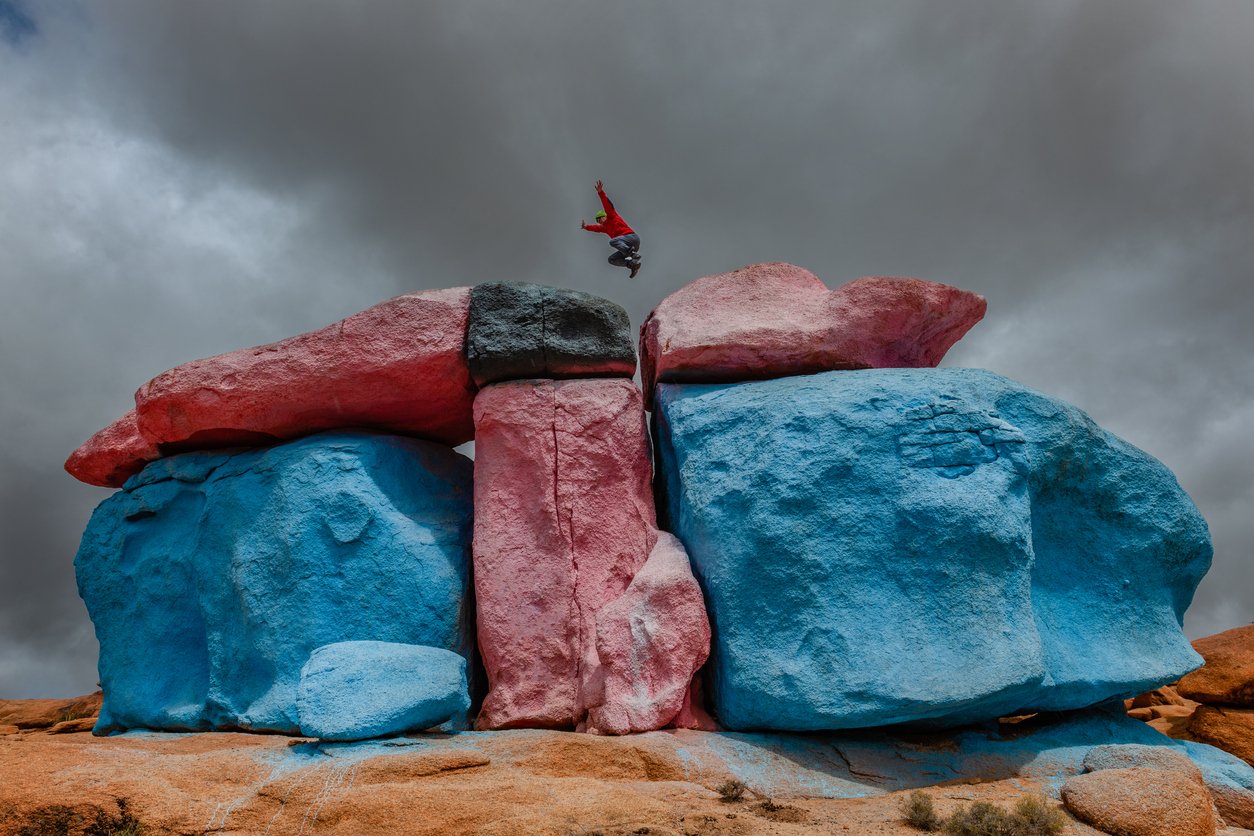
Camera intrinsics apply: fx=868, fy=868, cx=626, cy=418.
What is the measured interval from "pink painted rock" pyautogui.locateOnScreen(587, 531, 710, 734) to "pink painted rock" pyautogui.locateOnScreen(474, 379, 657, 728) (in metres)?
0.37

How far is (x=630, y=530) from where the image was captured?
22.3 ft

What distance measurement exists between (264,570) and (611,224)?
4.79 metres

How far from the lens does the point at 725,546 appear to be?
20.2ft

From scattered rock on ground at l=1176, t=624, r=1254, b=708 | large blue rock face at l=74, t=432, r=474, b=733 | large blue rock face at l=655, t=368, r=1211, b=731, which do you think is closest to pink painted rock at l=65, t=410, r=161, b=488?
large blue rock face at l=74, t=432, r=474, b=733

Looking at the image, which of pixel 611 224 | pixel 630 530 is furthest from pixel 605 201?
pixel 630 530

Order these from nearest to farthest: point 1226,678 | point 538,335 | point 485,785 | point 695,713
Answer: point 485,785
point 695,713
point 538,335
point 1226,678

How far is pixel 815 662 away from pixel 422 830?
2.74 meters

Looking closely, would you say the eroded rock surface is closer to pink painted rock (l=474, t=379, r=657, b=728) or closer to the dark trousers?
pink painted rock (l=474, t=379, r=657, b=728)

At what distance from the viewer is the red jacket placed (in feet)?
29.8

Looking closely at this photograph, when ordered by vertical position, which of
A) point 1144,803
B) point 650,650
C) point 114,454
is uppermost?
point 114,454

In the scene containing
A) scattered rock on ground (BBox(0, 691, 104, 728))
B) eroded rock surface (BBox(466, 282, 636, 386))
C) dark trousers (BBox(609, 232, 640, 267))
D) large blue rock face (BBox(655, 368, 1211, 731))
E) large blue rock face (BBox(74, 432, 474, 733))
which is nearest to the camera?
large blue rock face (BBox(655, 368, 1211, 731))

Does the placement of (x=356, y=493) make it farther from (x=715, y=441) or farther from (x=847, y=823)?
(x=847, y=823)

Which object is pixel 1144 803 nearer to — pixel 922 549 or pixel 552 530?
pixel 922 549

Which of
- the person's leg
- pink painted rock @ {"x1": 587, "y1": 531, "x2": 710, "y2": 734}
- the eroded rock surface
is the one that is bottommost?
pink painted rock @ {"x1": 587, "y1": 531, "x2": 710, "y2": 734}
